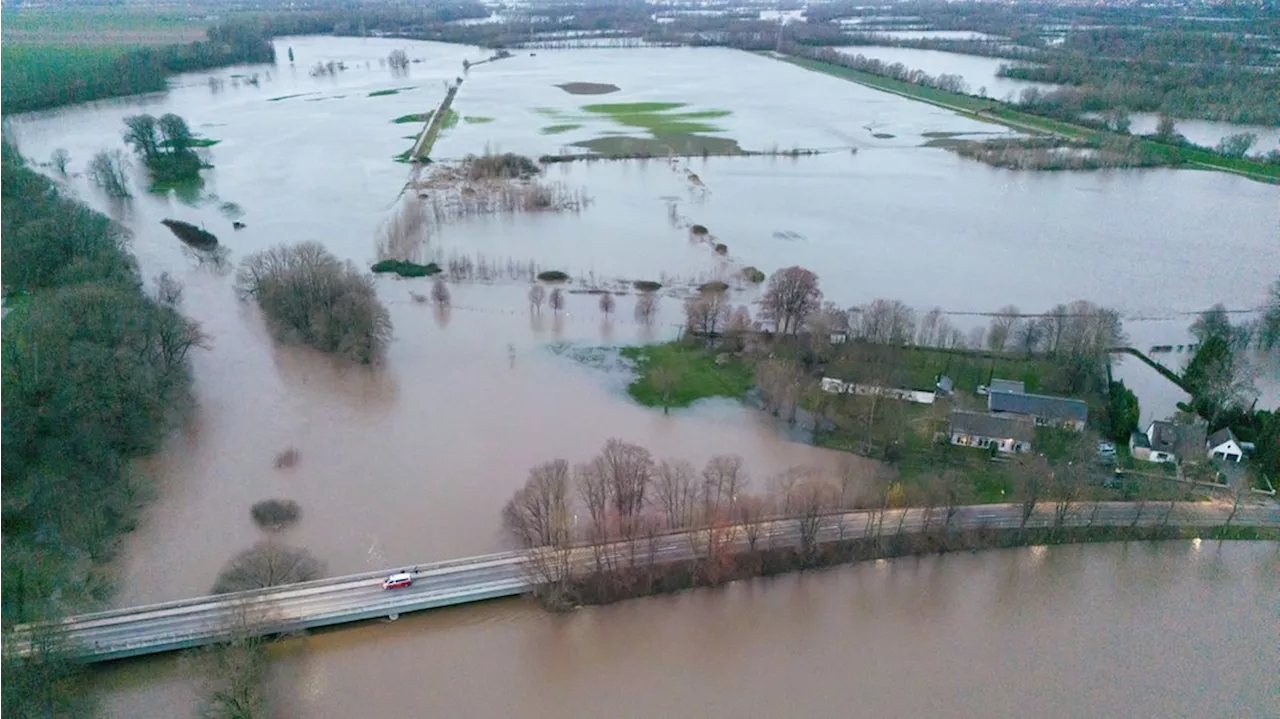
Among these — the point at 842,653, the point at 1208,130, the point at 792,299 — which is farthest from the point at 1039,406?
the point at 1208,130

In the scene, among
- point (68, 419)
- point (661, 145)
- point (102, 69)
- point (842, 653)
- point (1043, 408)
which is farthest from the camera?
point (102, 69)

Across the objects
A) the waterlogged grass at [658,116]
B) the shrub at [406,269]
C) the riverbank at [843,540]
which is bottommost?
the riverbank at [843,540]

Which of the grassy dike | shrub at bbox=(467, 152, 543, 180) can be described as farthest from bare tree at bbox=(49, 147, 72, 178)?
the grassy dike

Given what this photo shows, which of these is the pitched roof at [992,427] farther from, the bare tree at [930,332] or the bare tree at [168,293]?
the bare tree at [168,293]

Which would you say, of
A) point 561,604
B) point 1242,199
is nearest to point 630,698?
point 561,604

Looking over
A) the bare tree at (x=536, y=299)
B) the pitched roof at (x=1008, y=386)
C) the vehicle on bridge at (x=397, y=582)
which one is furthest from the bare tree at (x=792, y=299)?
the vehicle on bridge at (x=397, y=582)

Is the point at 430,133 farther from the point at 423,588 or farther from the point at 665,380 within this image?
the point at 423,588

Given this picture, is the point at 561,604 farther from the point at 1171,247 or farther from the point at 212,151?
the point at 212,151
